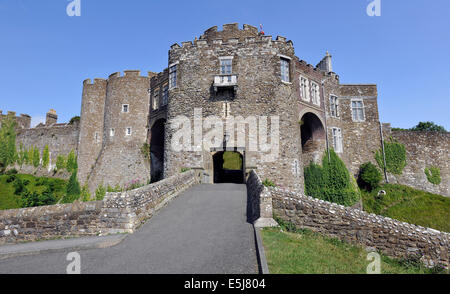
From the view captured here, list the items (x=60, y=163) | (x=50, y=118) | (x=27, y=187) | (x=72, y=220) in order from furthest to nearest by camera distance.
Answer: (x=50, y=118), (x=60, y=163), (x=27, y=187), (x=72, y=220)

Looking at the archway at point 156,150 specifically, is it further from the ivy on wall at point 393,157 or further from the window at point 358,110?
the ivy on wall at point 393,157

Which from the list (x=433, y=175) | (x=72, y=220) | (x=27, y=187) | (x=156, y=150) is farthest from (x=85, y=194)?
(x=433, y=175)

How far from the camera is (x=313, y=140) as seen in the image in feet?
73.1

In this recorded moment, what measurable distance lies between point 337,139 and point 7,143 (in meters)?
40.9

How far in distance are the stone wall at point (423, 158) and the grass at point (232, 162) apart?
22090 millimetres

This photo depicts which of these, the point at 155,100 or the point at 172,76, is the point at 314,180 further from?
the point at 155,100

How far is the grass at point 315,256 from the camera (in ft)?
19.0

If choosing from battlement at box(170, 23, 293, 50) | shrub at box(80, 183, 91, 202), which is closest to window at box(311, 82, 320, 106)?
battlement at box(170, 23, 293, 50)

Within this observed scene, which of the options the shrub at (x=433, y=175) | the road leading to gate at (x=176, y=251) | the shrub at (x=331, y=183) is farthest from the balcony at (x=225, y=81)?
the shrub at (x=433, y=175)

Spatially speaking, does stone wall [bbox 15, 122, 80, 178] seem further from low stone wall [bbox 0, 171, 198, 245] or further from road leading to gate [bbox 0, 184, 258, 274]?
road leading to gate [bbox 0, 184, 258, 274]

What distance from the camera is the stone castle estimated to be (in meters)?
17.8
